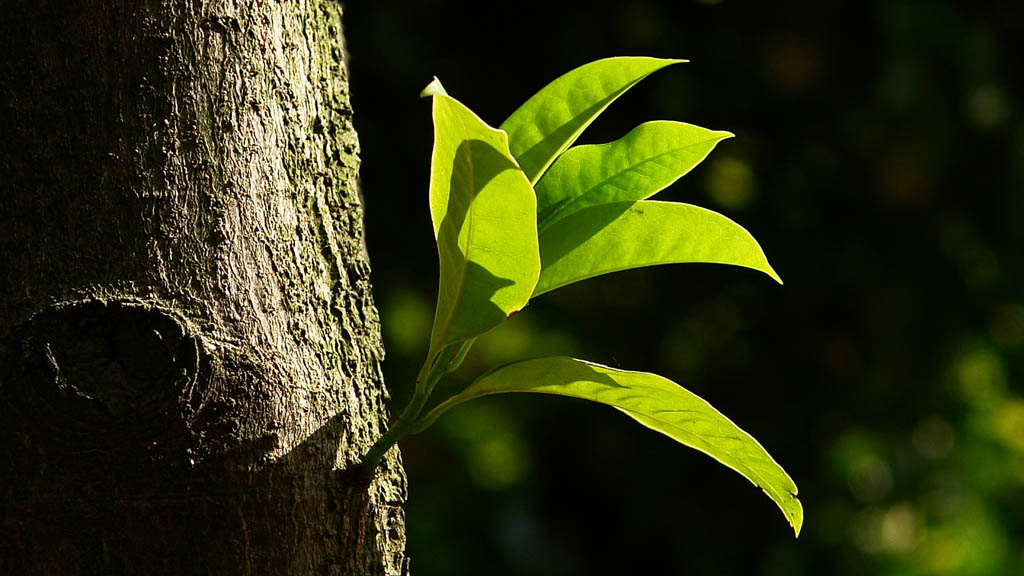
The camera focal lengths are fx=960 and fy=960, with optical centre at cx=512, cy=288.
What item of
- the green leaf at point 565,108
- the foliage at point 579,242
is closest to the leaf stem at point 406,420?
the foliage at point 579,242

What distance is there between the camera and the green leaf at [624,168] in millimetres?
465

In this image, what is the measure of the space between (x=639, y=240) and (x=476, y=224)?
3.9 inches

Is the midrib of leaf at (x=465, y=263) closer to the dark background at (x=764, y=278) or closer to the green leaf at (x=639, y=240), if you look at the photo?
the green leaf at (x=639, y=240)

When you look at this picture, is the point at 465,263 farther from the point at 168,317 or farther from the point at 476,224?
the point at 168,317

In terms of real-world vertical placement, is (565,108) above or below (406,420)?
above

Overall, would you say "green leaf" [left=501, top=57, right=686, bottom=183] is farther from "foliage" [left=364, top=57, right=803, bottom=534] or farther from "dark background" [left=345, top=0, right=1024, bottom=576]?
"dark background" [left=345, top=0, right=1024, bottom=576]

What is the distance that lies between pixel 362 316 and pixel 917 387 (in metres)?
1.90

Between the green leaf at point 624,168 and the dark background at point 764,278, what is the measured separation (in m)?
1.51

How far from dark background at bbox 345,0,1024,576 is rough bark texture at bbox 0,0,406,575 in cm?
156

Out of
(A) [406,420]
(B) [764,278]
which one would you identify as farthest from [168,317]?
(B) [764,278]

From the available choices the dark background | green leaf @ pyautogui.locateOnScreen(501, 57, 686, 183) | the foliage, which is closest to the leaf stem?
the foliage

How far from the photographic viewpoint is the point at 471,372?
2072mm

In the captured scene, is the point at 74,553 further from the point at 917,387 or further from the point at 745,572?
the point at 917,387

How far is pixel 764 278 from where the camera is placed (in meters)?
2.11
